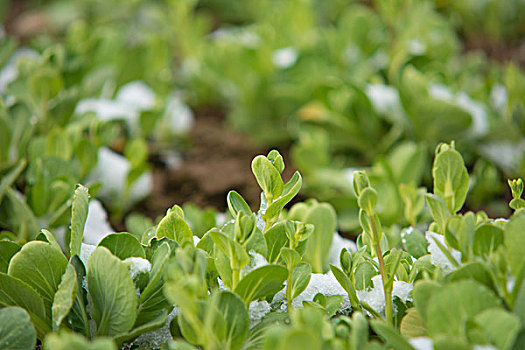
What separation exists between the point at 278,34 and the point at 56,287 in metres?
1.52

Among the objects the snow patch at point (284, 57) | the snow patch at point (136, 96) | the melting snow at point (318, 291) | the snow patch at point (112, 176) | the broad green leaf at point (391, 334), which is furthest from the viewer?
the snow patch at point (284, 57)

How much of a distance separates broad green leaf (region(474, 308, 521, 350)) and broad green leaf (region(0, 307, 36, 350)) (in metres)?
0.57

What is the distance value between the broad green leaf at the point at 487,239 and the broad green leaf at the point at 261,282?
269 mm

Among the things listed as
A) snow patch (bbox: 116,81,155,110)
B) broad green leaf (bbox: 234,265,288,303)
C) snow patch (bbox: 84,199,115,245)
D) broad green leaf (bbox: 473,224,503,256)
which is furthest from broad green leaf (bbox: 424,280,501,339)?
snow patch (bbox: 116,81,155,110)

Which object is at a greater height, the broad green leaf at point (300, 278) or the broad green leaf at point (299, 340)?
the broad green leaf at point (299, 340)

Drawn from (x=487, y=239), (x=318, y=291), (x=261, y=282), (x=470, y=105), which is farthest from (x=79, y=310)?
(x=470, y=105)

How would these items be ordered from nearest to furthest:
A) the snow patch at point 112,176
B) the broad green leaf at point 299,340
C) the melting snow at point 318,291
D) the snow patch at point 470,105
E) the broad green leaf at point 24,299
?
the broad green leaf at point 299,340 < the broad green leaf at point 24,299 < the melting snow at point 318,291 < the snow patch at point 112,176 < the snow patch at point 470,105

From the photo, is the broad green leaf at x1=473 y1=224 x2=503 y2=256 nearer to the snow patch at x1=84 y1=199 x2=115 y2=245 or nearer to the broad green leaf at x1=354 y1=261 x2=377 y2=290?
the broad green leaf at x1=354 y1=261 x2=377 y2=290

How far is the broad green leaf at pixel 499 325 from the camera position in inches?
24.8

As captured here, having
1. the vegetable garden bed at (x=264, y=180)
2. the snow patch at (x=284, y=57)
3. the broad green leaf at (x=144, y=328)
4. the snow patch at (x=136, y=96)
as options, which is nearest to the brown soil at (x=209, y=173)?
the vegetable garden bed at (x=264, y=180)

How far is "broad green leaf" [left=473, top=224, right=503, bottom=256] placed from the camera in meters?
0.76

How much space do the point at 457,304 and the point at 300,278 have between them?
27 cm

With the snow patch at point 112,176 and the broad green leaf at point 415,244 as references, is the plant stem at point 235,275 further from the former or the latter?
the snow patch at point 112,176

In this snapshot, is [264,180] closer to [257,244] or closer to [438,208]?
[257,244]
